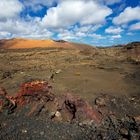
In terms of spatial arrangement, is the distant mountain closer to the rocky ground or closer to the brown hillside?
the brown hillside

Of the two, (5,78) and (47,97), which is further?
(5,78)

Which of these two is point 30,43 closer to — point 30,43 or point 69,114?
point 30,43

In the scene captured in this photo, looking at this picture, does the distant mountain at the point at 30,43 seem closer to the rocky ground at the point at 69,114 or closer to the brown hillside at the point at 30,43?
the brown hillside at the point at 30,43

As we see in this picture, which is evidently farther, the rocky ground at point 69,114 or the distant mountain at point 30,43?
the distant mountain at point 30,43

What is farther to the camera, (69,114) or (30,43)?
(30,43)

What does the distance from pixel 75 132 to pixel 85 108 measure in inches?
51.3

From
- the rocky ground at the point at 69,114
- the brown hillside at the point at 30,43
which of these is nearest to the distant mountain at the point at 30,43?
the brown hillside at the point at 30,43

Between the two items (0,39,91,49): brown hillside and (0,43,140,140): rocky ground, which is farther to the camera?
(0,39,91,49): brown hillside

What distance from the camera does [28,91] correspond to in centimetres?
1127

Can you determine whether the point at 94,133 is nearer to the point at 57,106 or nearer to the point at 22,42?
the point at 57,106

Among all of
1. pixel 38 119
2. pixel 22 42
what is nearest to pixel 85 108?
pixel 38 119

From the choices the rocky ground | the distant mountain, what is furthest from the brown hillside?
the rocky ground

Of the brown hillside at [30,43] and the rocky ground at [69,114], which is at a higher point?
the rocky ground at [69,114]

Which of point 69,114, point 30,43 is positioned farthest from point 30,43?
point 69,114
